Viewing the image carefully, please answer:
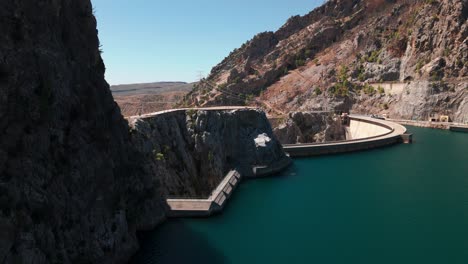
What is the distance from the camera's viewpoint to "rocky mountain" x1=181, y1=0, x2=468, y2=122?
105 meters

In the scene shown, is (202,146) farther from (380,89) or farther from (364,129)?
(380,89)

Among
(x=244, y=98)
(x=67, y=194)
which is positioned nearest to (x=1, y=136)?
(x=67, y=194)

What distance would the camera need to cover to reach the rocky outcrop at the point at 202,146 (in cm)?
4125

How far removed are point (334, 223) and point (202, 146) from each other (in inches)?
834

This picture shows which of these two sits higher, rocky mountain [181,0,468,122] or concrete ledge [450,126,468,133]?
rocky mountain [181,0,468,122]

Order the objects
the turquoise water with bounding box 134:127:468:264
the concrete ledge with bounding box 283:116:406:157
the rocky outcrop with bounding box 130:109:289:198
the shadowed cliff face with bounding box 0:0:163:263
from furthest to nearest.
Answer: the concrete ledge with bounding box 283:116:406:157 → the rocky outcrop with bounding box 130:109:289:198 → the turquoise water with bounding box 134:127:468:264 → the shadowed cliff face with bounding box 0:0:163:263

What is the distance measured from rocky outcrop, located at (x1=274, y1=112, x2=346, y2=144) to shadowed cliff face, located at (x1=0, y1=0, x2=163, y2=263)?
61.2 m

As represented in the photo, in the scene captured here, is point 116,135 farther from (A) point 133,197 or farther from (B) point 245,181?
(B) point 245,181

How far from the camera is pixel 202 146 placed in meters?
49.6

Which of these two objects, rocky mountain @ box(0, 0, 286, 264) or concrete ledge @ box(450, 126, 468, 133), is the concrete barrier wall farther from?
rocky mountain @ box(0, 0, 286, 264)

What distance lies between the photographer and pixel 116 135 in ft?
92.9

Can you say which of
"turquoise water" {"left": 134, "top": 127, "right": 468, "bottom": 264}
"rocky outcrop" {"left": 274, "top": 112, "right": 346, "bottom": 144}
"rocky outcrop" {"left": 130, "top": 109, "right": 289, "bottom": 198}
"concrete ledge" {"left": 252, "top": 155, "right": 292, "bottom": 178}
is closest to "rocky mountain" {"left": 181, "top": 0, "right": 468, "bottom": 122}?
"rocky outcrop" {"left": 274, "top": 112, "right": 346, "bottom": 144}

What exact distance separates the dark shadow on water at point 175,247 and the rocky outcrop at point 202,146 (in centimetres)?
769

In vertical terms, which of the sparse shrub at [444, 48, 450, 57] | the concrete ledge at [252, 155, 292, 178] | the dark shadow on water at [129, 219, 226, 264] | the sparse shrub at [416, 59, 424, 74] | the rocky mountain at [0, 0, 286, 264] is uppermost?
the sparse shrub at [444, 48, 450, 57]
